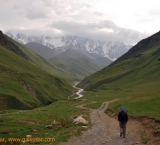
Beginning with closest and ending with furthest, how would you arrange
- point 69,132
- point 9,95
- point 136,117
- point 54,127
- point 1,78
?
point 69,132 → point 54,127 → point 136,117 → point 9,95 → point 1,78

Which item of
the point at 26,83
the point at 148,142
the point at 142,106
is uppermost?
the point at 26,83

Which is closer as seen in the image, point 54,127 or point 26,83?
point 54,127

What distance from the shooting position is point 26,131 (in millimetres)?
33406

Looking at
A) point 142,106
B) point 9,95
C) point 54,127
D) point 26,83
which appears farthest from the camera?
point 26,83

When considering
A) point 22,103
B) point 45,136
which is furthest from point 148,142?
point 22,103

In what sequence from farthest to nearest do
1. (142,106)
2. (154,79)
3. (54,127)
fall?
1. (154,79)
2. (142,106)
3. (54,127)

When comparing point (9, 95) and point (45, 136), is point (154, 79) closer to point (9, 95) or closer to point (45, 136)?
point (9, 95)

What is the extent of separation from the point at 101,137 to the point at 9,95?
231 feet

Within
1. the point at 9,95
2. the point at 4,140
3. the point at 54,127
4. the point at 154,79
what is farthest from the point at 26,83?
the point at 4,140

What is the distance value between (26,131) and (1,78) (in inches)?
3399

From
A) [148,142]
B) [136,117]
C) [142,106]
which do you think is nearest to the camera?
[148,142]

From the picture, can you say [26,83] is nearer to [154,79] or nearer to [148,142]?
[154,79]

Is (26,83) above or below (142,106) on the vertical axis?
above

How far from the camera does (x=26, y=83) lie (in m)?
130
